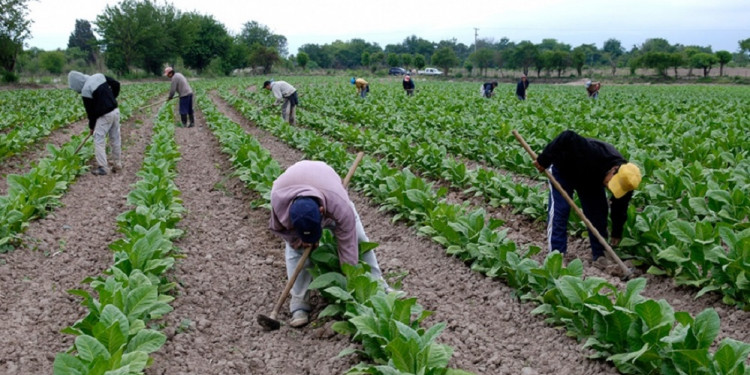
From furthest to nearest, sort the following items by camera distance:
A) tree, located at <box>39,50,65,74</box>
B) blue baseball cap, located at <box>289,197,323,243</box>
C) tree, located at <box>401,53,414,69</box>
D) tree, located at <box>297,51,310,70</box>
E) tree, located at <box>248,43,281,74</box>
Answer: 1. tree, located at <box>401,53,414,69</box>
2. tree, located at <box>297,51,310,70</box>
3. tree, located at <box>39,50,65,74</box>
4. tree, located at <box>248,43,281,74</box>
5. blue baseball cap, located at <box>289,197,323,243</box>

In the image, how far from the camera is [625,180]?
5031 millimetres

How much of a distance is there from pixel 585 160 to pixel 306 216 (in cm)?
278

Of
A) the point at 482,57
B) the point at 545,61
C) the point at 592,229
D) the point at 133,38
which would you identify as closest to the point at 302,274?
the point at 592,229

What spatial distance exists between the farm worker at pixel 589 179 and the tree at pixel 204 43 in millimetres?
71481

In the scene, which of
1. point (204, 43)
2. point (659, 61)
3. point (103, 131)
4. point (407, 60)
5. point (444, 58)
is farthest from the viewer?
point (407, 60)

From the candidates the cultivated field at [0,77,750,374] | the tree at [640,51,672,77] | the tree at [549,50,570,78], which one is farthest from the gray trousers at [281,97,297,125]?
the tree at [549,50,570,78]

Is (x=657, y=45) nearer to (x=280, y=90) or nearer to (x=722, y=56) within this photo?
(x=722, y=56)

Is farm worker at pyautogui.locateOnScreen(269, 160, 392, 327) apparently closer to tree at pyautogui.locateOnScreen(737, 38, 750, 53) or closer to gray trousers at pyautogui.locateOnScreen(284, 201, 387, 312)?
gray trousers at pyautogui.locateOnScreen(284, 201, 387, 312)

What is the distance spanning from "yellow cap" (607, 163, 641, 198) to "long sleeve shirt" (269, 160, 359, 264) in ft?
7.65

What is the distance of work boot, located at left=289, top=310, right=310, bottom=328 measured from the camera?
4.53m

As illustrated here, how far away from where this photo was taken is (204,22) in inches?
3027

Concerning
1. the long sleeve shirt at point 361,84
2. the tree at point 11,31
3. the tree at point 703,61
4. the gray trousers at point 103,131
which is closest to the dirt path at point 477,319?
the gray trousers at point 103,131

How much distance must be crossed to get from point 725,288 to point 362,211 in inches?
174

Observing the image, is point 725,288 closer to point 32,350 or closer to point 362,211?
point 362,211
